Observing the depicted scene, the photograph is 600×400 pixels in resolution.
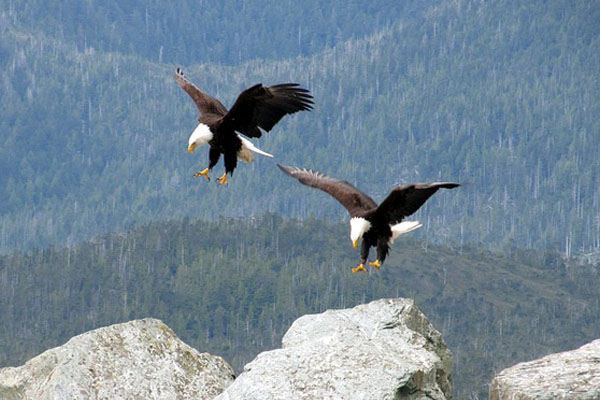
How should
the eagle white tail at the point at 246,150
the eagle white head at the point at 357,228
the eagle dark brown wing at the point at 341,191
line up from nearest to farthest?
the eagle white head at the point at 357,228
the eagle dark brown wing at the point at 341,191
the eagle white tail at the point at 246,150

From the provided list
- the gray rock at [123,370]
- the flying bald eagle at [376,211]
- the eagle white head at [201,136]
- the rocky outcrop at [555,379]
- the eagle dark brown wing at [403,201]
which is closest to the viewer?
the rocky outcrop at [555,379]

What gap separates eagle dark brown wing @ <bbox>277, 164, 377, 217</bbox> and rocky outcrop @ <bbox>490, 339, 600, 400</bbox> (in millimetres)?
5532

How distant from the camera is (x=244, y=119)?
22.9m

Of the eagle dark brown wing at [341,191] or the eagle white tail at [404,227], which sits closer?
the eagle white tail at [404,227]

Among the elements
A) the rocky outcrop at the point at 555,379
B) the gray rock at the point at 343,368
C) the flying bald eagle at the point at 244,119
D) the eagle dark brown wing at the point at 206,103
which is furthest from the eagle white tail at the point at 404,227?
the eagle dark brown wing at the point at 206,103

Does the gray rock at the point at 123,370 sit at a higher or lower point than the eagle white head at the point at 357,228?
lower

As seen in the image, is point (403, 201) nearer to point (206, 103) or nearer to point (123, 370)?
point (123, 370)

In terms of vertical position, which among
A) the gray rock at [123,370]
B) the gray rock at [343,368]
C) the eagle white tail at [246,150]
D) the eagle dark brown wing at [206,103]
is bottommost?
the gray rock at [123,370]

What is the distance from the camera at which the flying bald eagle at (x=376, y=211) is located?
1928 centimetres

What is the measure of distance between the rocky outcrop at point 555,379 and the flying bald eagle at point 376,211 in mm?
3577

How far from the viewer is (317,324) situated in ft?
54.5

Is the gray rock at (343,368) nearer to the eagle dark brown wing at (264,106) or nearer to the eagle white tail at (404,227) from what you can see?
the eagle white tail at (404,227)

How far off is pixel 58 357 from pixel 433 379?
16.4ft

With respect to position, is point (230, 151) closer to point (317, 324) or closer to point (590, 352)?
point (317, 324)
